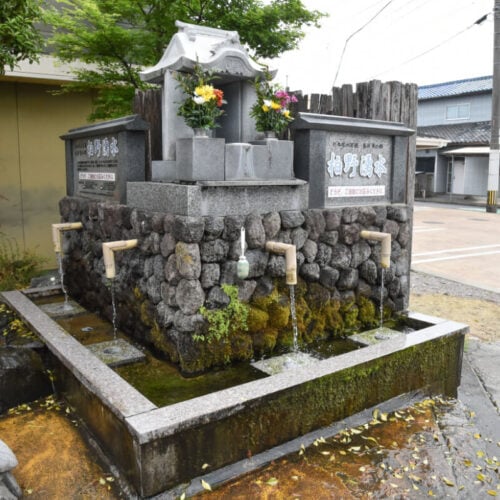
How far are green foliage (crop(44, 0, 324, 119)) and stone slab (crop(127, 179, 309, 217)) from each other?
4.23 m

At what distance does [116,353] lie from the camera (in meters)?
4.97

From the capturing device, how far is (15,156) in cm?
1016

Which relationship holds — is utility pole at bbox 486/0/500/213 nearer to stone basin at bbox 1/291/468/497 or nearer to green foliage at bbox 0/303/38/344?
stone basin at bbox 1/291/468/497

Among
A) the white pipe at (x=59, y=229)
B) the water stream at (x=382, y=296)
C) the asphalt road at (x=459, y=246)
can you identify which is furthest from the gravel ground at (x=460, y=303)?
the white pipe at (x=59, y=229)

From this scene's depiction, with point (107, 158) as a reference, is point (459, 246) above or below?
below

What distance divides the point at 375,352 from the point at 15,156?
8428 mm

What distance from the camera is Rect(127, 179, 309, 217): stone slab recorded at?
4.43m

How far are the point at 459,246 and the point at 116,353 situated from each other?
1163 centimetres

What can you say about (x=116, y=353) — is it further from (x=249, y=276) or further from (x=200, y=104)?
(x=200, y=104)

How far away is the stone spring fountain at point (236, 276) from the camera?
3.66 m

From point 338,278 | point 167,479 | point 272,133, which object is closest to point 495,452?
point 338,278

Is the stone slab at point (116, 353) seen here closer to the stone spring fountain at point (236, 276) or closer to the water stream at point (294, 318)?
the stone spring fountain at point (236, 276)

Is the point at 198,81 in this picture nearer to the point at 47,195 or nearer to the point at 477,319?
the point at 477,319

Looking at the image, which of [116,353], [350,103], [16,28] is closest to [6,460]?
[116,353]
